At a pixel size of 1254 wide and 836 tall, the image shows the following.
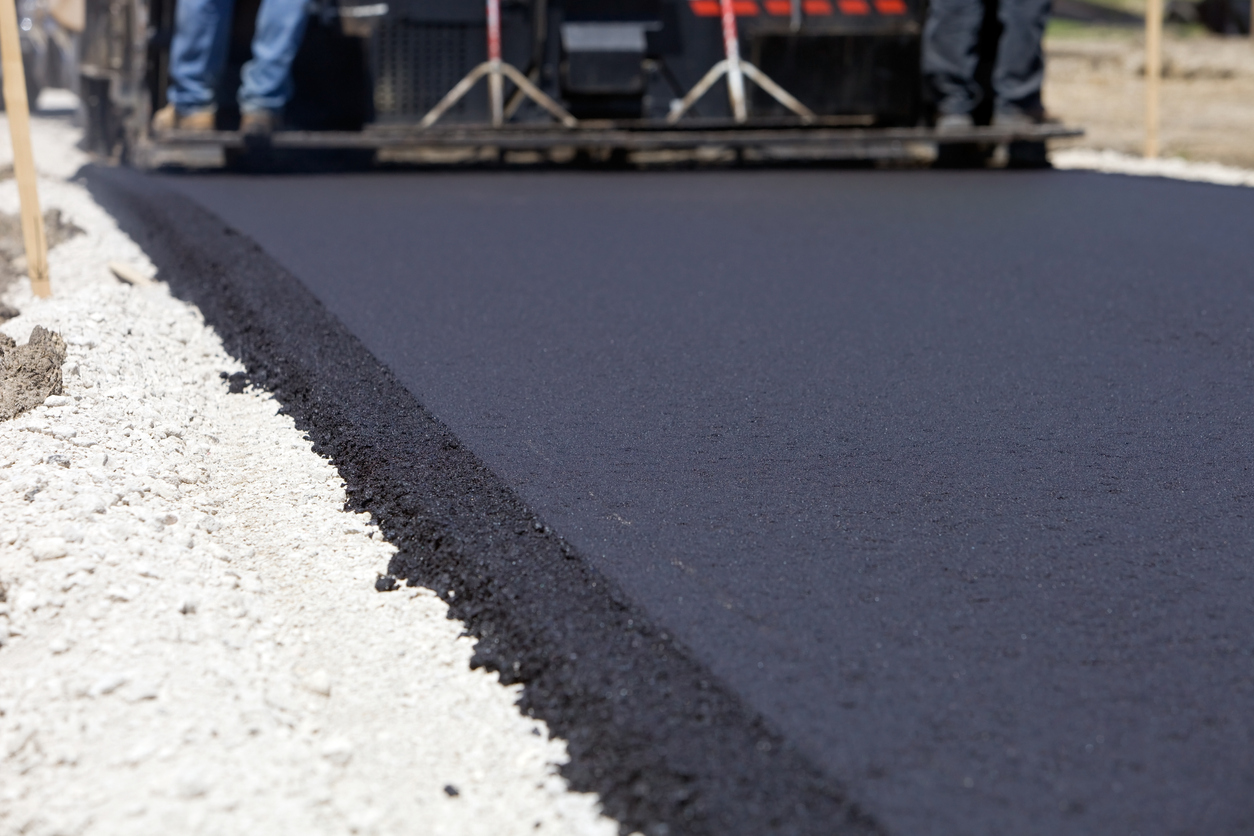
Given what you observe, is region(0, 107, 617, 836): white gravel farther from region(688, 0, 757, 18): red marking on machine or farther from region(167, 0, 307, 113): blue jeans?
region(688, 0, 757, 18): red marking on machine

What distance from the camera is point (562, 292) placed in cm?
473

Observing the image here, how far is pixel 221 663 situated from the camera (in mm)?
2082

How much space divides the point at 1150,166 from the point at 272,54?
17.9 feet

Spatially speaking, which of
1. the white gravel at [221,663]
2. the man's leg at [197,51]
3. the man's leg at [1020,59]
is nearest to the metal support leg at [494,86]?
the man's leg at [197,51]

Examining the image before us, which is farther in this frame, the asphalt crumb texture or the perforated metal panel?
the perforated metal panel

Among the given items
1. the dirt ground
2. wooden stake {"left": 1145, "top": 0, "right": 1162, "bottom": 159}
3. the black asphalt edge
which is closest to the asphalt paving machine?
wooden stake {"left": 1145, "top": 0, "right": 1162, "bottom": 159}

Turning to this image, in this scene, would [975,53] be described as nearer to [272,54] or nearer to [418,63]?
[418,63]

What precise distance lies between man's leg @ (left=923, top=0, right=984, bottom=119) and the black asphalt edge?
559cm

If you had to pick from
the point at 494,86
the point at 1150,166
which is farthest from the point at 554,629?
the point at 1150,166

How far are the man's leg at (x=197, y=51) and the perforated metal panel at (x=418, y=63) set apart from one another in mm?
861

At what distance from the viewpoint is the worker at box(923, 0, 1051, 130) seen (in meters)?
8.48

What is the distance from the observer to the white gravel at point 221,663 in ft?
5.75

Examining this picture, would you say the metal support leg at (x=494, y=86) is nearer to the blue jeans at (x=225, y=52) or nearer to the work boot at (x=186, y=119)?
the blue jeans at (x=225, y=52)

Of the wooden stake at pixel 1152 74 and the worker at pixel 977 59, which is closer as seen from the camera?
the worker at pixel 977 59
